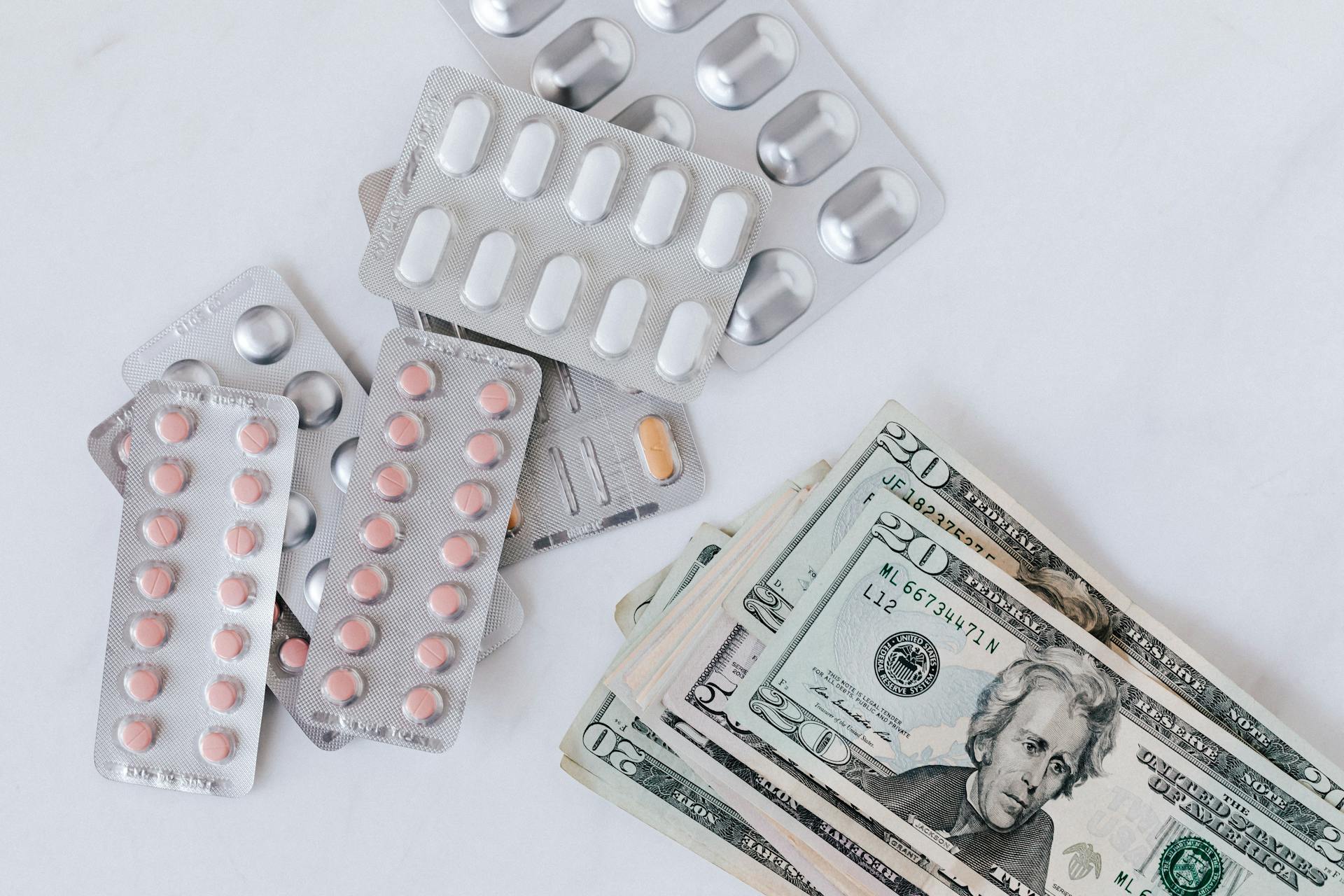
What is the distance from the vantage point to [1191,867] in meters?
0.87

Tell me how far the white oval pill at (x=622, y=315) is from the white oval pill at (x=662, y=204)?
5cm

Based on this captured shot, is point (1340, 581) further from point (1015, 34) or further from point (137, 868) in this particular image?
point (137, 868)

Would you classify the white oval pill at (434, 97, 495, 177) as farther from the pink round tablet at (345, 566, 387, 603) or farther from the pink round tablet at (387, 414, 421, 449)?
the pink round tablet at (345, 566, 387, 603)

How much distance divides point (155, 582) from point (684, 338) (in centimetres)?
54

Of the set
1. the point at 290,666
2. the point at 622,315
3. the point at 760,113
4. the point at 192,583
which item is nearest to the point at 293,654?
the point at 290,666

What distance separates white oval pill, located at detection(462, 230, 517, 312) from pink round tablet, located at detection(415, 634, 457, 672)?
1.03ft

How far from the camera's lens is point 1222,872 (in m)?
0.87

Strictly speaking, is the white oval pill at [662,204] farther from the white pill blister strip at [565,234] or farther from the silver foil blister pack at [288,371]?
the silver foil blister pack at [288,371]

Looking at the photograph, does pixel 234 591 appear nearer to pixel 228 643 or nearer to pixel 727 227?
pixel 228 643

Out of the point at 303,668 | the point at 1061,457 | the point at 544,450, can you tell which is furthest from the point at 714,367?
the point at 303,668

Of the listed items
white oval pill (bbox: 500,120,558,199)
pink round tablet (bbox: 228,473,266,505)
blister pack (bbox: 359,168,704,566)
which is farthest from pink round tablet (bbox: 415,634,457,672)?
white oval pill (bbox: 500,120,558,199)

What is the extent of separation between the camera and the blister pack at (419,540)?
2.89 feet

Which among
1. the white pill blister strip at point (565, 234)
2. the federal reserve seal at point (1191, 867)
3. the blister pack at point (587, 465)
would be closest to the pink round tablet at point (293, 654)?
the blister pack at point (587, 465)

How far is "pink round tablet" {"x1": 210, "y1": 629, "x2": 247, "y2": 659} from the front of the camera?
2.91 ft
